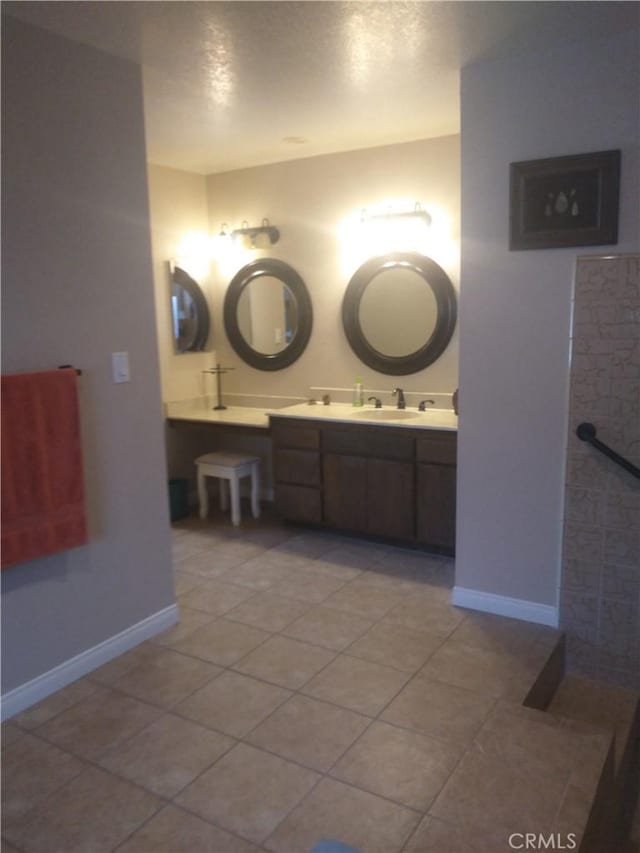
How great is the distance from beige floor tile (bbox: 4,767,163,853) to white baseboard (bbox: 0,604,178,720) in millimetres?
476

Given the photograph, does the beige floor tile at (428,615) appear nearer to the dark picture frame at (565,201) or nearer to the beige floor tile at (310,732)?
the beige floor tile at (310,732)

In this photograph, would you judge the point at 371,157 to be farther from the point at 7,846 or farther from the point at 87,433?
the point at 7,846

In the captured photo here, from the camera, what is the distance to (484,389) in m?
2.91

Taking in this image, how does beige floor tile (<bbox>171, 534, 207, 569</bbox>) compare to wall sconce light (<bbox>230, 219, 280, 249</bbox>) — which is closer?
beige floor tile (<bbox>171, 534, 207, 569</bbox>)

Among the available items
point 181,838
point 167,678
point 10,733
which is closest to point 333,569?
point 167,678

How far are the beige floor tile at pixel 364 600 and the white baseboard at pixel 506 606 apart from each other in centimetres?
31

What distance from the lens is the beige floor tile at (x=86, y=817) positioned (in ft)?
5.81

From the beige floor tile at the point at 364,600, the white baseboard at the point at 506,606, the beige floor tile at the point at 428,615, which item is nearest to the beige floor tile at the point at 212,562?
the beige floor tile at the point at 364,600

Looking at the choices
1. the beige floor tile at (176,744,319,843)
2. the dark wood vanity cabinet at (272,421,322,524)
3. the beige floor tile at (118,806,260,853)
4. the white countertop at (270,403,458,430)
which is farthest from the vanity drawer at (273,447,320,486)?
the beige floor tile at (118,806,260,853)

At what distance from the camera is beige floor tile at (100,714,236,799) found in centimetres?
200

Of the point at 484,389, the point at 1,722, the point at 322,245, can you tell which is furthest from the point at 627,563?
the point at 322,245

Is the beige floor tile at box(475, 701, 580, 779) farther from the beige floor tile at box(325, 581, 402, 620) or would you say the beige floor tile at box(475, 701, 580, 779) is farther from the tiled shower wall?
the beige floor tile at box(325, 581, 402, 620)

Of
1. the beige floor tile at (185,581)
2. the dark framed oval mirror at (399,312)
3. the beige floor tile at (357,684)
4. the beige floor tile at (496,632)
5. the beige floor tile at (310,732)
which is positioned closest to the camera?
the beige floor tile at (310,732)

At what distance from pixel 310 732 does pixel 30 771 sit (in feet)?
2.93
